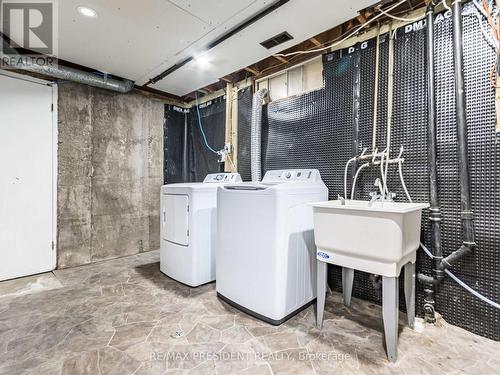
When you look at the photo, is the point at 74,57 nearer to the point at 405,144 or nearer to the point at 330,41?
the point at 330,41

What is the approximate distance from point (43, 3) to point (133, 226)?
2.68 metres

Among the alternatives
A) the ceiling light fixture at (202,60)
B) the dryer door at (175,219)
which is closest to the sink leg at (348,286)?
the dryer door at (175,219)

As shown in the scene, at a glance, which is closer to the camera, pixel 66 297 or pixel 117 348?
pixel 117 348

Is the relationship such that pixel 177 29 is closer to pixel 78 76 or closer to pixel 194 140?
pixel 78 76

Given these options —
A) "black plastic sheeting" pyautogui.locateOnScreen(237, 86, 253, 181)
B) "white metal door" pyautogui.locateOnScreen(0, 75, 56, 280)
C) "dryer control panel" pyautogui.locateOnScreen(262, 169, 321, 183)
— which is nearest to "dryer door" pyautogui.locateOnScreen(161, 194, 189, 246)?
"dryer control panel" pyautogui.locateOnScreen(262, 169, 321, 183)

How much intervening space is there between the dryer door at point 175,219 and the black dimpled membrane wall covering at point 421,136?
1312 mm

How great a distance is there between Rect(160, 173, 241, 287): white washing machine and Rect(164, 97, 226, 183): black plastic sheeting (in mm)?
1233

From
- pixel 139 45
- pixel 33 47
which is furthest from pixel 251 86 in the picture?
pixel 33 47

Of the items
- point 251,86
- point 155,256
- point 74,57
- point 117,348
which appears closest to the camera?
point 117,348

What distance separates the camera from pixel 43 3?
1904 mm

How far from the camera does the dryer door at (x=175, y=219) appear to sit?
2473mm

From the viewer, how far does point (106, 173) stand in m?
3.38

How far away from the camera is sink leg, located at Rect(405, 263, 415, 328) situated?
5.68 feet

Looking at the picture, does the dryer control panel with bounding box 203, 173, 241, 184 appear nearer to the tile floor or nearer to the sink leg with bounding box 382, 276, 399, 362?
the tile floor
